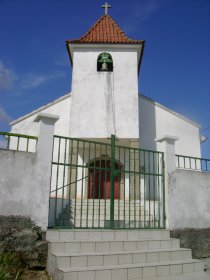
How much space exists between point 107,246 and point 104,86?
9.13m

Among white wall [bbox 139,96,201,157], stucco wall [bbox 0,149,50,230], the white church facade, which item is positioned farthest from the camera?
white wall [bbox 139,96,201,157]

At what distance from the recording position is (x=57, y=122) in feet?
45.3

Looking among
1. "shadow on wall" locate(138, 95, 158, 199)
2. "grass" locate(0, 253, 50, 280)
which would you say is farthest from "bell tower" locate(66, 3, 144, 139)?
"grass" locate(0, 253, 50, 280)

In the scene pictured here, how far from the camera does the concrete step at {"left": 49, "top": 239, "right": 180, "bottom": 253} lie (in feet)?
17.8

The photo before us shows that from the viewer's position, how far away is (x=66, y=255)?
498 cm

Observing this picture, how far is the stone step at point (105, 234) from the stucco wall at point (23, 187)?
33cm

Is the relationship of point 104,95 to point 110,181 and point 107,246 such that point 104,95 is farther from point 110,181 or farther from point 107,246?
point 107,246

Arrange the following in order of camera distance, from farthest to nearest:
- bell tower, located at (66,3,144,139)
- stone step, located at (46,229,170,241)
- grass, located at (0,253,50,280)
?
bell tower, located at (66,3,144,139) → stone step, located at (46,229,170,241) → grass, located at (0,253,50,280)

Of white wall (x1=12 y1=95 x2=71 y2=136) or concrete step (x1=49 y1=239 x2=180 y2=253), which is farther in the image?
white wall (x1=12 y1=95 x2=71 y2=136)

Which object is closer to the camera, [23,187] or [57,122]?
[23,187]

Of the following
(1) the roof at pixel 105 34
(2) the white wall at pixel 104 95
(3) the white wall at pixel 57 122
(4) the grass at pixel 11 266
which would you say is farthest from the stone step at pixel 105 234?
(1) the roof at pixel 105 34

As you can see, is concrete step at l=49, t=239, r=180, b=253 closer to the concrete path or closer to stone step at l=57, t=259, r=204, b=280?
stone step at l=57, t=259, r=204, b=280

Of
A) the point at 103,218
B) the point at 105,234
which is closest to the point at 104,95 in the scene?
the point at 103,218

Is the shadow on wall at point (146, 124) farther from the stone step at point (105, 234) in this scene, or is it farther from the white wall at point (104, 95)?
the stone step at point (105, 234)
